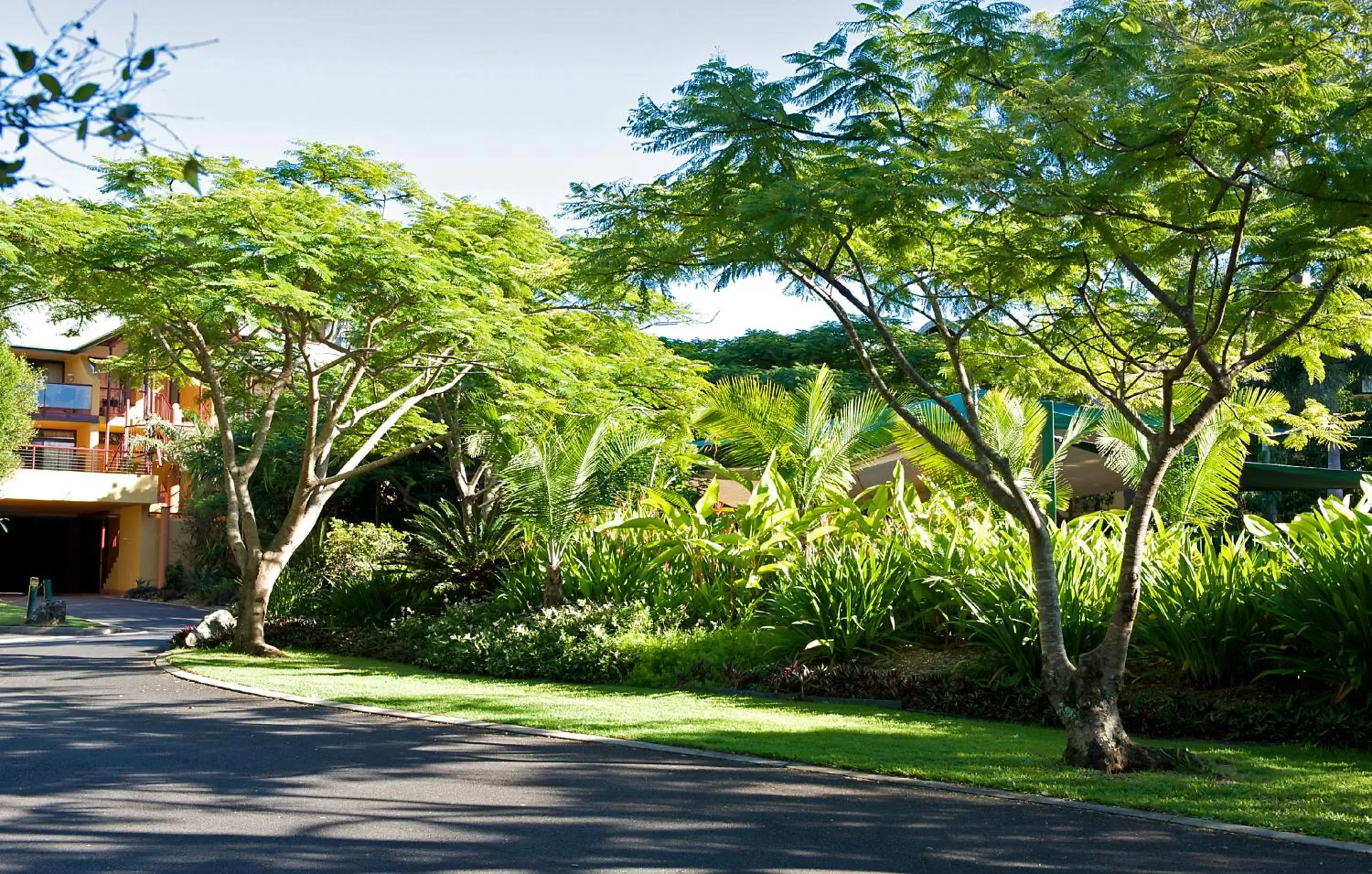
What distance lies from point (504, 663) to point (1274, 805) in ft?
32.5

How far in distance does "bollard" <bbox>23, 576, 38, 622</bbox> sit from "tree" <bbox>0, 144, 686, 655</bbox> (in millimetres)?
9642

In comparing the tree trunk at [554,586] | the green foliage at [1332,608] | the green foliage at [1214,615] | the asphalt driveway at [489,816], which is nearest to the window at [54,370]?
the tree trunk at [554,586]

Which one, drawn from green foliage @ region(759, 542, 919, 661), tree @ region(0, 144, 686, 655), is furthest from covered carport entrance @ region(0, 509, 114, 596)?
green foliage @ region(759, 542, 919, 661)

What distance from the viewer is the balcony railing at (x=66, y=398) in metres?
44.4

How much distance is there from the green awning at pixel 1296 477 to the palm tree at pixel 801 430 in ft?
20.9

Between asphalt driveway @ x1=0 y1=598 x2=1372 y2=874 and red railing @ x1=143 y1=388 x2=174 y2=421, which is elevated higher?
red railing @ x1=143 y1=388 x2=174 y2=421

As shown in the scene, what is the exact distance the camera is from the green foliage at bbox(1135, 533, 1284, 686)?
419 inches

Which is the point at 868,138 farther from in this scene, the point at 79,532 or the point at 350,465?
the point at 79,532

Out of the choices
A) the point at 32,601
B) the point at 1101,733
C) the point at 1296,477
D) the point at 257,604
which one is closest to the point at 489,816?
the point at 1101,733

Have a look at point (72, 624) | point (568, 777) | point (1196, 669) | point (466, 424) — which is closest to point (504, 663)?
point (466, 424)

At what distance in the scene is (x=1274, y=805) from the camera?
24.2 ft

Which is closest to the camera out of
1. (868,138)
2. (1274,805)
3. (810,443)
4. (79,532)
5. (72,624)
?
(1274,805)

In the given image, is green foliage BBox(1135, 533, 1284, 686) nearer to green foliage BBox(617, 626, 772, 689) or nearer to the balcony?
green foliage BBox(617, 626, 772, 689)

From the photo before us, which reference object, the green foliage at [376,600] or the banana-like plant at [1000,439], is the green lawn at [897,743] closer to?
the green foliage at [376,600]
